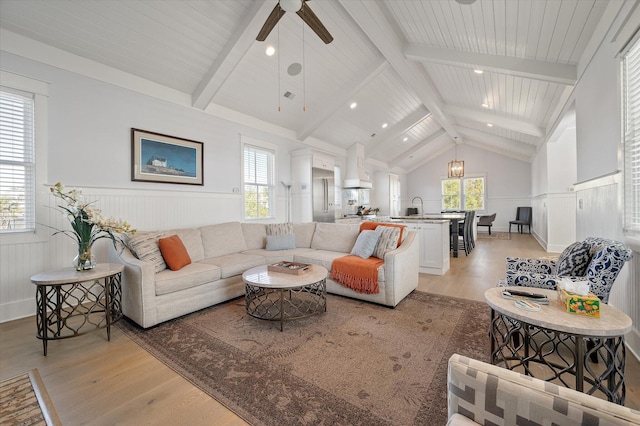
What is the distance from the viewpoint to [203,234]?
394cm

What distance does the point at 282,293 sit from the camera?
8.45 feet

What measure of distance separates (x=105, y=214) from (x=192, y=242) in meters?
1.11

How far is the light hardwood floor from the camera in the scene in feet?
5.13

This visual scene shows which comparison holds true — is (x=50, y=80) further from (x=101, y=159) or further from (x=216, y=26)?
(x=216, y=26)

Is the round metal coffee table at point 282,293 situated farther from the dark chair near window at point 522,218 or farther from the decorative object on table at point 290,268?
the dark chair near window at point 522,218

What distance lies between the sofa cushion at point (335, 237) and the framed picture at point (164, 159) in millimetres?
2184

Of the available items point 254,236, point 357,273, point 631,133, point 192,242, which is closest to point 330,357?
point 357,273

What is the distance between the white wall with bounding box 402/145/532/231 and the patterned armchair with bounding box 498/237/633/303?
9.68 m

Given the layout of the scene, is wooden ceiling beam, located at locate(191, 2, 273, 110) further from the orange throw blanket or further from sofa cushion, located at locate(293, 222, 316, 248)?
the orange throw blanket

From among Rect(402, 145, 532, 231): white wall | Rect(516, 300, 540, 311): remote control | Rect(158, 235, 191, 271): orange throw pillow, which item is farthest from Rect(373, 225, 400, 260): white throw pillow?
Rect(402, 145, 532, 231): white wall

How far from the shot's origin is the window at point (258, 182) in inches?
213

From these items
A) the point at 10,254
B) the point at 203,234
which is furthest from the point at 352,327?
the point at 10,254

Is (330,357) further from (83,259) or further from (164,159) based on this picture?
(164,159)

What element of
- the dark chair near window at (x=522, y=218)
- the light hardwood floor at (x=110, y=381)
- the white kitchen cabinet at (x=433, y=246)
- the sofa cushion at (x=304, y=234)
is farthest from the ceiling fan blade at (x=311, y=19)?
the dark chair near window at (x=522, y=218)
